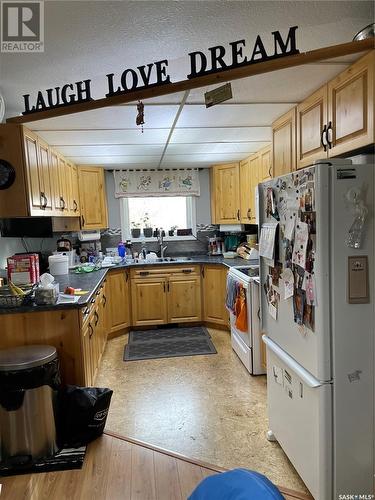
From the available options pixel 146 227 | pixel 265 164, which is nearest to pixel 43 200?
pixel 265 164

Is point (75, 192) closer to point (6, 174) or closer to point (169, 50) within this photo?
point (6, 174)

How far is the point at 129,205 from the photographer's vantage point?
17.4 ft

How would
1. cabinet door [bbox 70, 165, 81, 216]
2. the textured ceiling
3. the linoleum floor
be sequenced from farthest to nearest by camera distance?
cabinet door [bbox 70, 165, 81, 216], the linoleum floor, the textured ceiling

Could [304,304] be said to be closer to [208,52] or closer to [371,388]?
[371,388]

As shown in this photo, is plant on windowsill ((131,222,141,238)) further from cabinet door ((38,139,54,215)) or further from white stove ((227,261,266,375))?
white stove ((227,261,266,375))

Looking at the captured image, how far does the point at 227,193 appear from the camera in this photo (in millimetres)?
4902

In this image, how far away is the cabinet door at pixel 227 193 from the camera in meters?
4.79

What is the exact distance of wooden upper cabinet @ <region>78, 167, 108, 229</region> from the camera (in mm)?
4652

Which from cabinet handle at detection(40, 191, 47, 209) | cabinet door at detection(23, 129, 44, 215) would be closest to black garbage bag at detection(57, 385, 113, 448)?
cabinet door at detection(23, 129, 44, 215)

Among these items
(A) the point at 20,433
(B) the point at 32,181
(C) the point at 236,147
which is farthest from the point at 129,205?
(A) the point at 20,433

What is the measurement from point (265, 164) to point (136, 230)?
2.28m

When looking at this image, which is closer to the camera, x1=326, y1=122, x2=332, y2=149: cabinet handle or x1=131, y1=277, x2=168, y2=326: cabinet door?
x1=326, y1=122, x2=332, y2=149: cabinet handle

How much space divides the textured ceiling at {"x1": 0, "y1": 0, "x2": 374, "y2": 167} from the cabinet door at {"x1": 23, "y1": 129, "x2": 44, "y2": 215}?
12 centimetres

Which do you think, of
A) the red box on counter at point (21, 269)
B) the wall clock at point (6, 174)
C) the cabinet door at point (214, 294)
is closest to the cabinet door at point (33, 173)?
the wall clock at point (6, 174)
